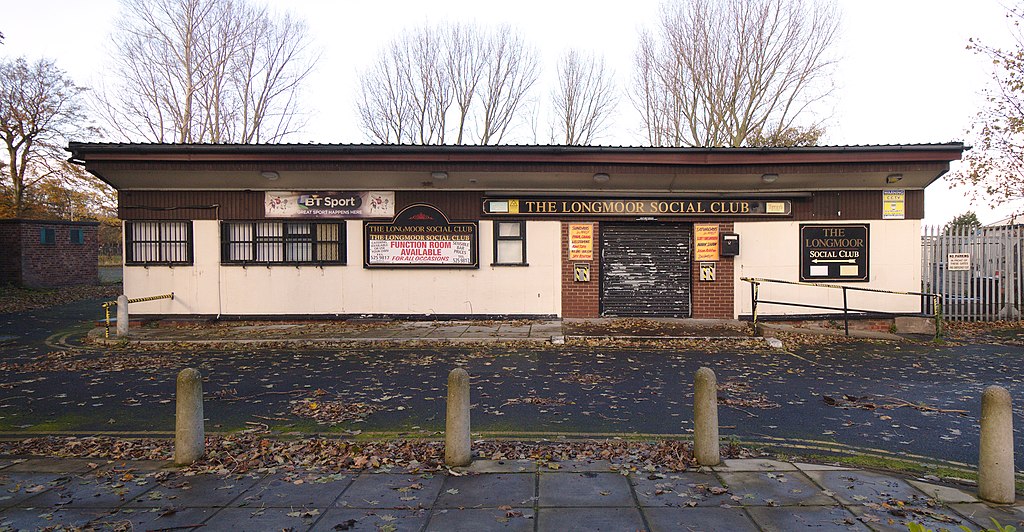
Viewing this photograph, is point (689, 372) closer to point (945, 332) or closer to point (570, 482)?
point (570, 482)

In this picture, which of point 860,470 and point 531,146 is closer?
point 860,470

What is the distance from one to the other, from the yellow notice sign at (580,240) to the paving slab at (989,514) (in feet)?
35.3

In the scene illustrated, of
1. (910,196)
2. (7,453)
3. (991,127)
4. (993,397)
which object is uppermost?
(991,127)

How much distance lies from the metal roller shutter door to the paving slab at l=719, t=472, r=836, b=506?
398 inches

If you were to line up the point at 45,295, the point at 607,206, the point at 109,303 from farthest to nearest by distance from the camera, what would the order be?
the point at 45,295 → the point at 607,206 → the point at 109,303

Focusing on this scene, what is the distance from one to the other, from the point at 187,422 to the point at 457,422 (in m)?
2.33

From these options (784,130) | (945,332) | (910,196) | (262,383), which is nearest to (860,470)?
(262,383)

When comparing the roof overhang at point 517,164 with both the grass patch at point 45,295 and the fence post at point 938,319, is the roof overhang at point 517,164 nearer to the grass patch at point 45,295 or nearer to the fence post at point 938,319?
the fence post at point 938,319

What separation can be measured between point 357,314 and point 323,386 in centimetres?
657

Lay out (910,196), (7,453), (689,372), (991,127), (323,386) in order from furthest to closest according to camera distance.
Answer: (991,127) < (910,196) < (689,372) < (323,386) < (7,453)

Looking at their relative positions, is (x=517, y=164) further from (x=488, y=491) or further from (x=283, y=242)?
(x=488, y=491)

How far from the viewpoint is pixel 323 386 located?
8.05 m

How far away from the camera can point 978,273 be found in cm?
1467

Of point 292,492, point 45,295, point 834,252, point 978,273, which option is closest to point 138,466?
point 292,492
